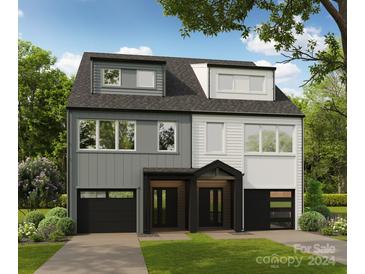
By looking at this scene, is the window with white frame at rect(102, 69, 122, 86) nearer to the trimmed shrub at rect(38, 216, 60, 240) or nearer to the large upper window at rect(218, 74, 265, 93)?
the large upper window at rect(218, 74, 265, 93)

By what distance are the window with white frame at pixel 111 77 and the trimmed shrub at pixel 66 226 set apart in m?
7.01

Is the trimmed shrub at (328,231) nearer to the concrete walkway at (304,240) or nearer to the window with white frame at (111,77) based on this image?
the concrete walkway at (304,240)

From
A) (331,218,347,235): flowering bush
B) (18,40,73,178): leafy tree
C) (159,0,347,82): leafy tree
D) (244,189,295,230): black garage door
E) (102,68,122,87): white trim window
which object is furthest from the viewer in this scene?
(18,40,73,178): leafy tree

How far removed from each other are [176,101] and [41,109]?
81.5 feet

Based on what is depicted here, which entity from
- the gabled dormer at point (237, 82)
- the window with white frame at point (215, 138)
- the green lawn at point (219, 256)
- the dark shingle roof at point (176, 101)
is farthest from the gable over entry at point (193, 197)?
the gabled dormer at point (237, 82)

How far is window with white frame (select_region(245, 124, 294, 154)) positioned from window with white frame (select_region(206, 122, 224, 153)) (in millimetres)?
1379

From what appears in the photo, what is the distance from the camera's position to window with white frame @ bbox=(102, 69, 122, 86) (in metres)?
21.5

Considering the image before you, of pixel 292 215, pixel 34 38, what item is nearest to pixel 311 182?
pixel 292 215

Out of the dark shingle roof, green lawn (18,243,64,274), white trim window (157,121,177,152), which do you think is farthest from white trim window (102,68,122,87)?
green lawn (18,243,64,274)

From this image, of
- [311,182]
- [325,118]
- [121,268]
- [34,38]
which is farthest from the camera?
[34,38]

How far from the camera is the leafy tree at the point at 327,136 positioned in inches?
1650

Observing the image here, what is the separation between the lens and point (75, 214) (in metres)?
20.1
